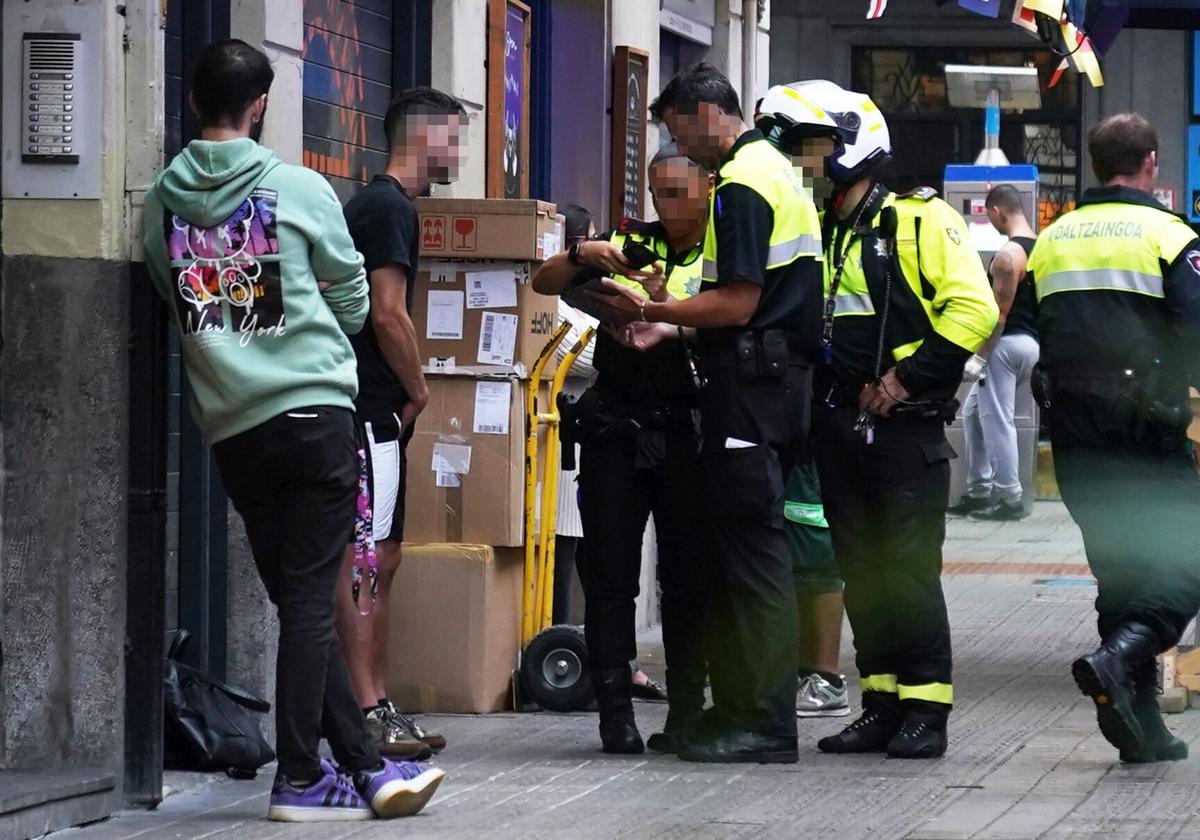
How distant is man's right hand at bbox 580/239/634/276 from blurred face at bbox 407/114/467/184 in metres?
0.52

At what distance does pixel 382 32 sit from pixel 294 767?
374 cm

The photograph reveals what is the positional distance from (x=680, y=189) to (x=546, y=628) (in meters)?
2.06

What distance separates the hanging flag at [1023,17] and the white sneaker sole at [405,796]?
222 inches

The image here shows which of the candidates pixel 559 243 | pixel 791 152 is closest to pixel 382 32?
pixel 559 243

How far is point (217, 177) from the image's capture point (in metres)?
6.20

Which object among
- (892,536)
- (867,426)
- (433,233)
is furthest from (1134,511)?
(433,233)

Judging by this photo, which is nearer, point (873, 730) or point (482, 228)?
point (873, 730)

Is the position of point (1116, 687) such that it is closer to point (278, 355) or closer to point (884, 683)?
point (884, 683)

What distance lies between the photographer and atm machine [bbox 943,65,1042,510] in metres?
17.0

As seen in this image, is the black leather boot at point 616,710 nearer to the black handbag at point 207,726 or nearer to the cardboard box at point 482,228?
the black handbag at point 207,726

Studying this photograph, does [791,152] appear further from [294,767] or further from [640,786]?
[294,767]

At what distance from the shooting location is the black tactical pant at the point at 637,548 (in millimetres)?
7609

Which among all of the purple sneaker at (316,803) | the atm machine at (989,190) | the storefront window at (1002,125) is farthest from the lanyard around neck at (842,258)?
the storefront window at (1002,125)

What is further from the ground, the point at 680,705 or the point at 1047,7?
the point at 1047,7
